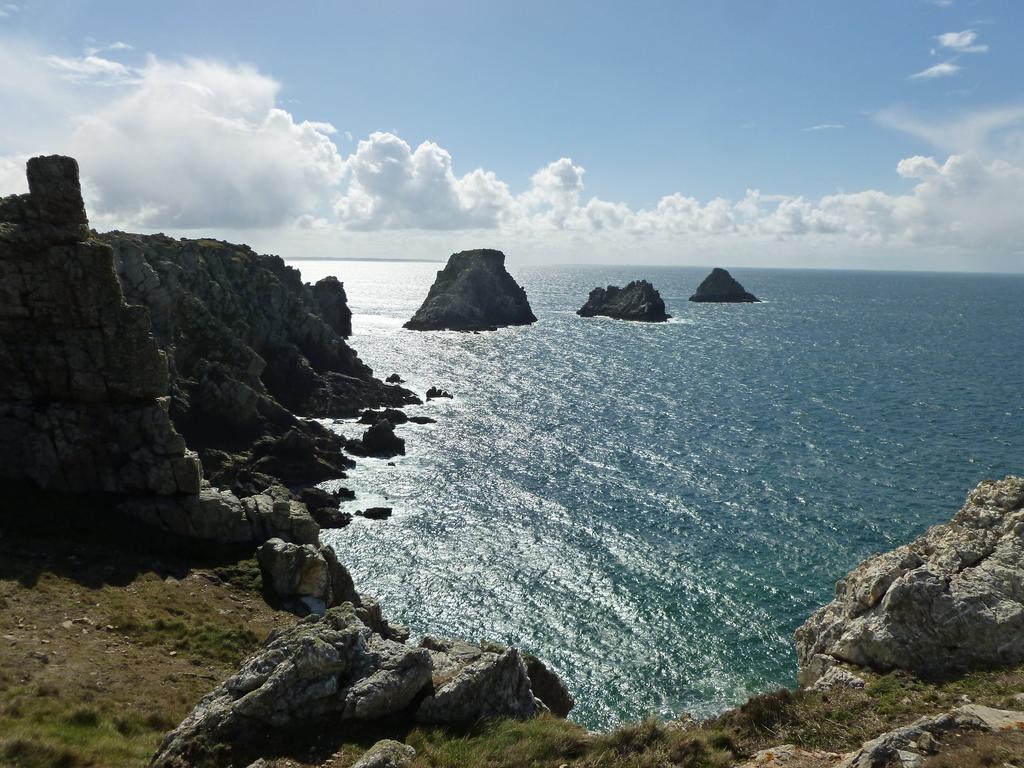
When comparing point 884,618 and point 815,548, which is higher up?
point 884,618

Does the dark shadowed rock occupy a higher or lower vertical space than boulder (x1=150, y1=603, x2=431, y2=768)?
lower

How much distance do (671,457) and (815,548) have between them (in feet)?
83.6

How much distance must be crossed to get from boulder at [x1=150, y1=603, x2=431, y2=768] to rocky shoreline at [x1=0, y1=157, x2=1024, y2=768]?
0.05m

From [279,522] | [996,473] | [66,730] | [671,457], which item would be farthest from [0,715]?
[996,473]

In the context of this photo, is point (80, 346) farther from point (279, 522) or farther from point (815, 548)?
point (815, 548)

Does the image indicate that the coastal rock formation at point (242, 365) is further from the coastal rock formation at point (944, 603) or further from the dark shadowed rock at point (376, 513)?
the coastal rock formation at point (944, 603)

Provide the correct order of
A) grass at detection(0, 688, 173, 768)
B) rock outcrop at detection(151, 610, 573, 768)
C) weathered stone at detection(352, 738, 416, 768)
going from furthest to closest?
rock outcrop at detection(151, 610, 573, 768) < grass at detection(0, 688, 173, 768) < weathered stone at detection(352, 738, 416, 768)

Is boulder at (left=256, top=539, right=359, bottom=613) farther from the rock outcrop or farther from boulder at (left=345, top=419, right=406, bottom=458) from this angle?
boulder at (left=345, top=419, right=406, bottom=458)

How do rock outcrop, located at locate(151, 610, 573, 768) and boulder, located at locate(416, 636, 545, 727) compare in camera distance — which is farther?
boulder, located at locate(416, 636, 545, 727)

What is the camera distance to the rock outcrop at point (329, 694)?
53.7 ft

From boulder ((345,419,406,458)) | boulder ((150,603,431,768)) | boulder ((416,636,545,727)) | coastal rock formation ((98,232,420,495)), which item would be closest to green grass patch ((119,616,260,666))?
boulder ((150,603,431,768))

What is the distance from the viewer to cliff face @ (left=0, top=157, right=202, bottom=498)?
32.6 m

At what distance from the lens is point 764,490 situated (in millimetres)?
69250

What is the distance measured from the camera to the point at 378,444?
82.2 meters
